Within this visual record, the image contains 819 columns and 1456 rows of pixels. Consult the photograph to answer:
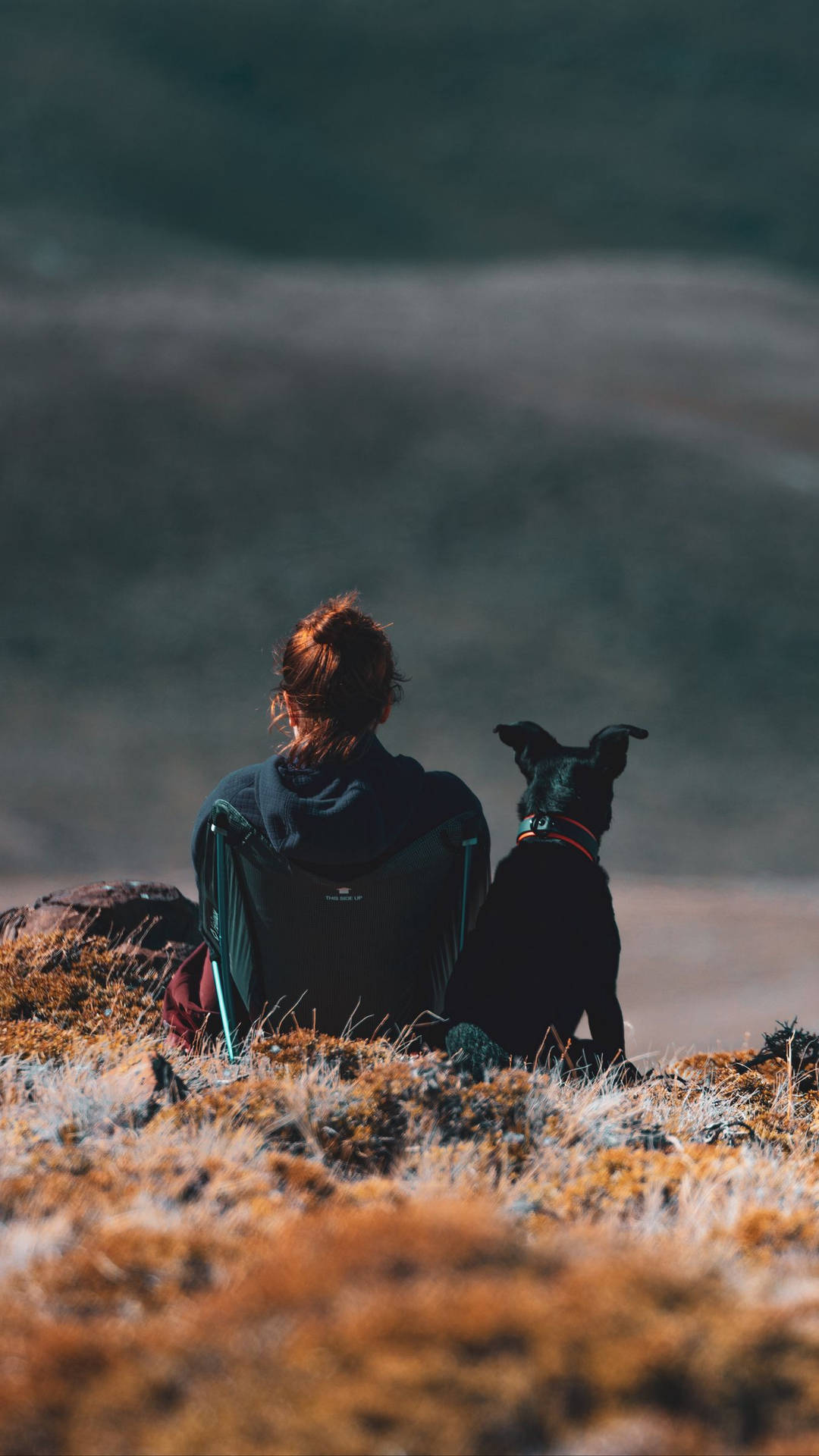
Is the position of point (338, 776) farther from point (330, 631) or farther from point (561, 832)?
Result: point (561, 832)

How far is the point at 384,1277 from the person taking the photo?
2.42 meters

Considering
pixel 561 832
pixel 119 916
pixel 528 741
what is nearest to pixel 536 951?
pixel 561 832

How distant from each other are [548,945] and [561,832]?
609 mm

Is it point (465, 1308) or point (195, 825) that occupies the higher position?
point (195, 825)

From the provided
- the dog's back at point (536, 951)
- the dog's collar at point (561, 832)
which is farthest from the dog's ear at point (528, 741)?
the dog's back at point (536, 951)

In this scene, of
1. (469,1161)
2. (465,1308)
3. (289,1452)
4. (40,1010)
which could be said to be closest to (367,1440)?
(289,1452)

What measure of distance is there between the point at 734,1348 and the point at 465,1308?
54 cm

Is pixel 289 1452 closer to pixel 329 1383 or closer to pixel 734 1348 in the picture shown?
pixel 329 1383

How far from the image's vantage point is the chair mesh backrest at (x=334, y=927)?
550 cm

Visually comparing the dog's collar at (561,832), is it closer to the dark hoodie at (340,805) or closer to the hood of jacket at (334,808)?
the dark hoodie at (340,805)

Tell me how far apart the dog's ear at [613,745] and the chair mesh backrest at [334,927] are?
0.88m

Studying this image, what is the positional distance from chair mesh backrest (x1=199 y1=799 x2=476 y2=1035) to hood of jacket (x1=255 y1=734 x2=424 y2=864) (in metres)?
0.14

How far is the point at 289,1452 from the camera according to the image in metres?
1.91

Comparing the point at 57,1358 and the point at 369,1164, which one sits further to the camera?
the point at 369,1164
